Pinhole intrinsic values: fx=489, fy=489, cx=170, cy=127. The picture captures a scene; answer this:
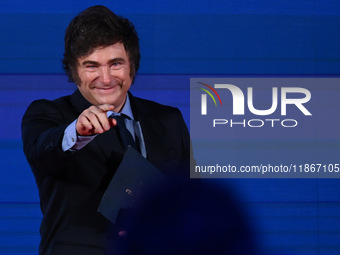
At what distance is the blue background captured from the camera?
6.42 feet

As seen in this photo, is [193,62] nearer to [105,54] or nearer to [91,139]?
[105,54]

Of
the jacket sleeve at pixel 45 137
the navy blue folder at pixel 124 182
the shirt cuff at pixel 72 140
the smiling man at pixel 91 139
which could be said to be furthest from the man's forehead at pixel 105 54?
the navy blue folder at pixel 124 182

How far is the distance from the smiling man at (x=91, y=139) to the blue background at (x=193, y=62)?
0.51 metres

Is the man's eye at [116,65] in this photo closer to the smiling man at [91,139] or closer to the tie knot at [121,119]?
the smiling man at [91,139]

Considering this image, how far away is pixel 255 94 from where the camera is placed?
205 centimetres

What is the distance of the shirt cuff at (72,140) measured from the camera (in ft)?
2.99

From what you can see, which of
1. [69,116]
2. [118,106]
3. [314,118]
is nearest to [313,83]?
[314,118]

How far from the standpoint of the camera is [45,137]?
999 millimetres

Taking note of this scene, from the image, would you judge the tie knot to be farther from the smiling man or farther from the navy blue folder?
the navy blue folder

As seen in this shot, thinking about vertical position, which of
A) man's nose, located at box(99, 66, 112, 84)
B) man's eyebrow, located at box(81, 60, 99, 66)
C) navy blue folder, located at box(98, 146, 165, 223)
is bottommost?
navy blue folder, located at box(98, 146, 165, 223)

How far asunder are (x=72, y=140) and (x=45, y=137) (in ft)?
0.32

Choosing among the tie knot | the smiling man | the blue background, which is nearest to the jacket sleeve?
the smiling man

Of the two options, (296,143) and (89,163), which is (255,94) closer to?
(296,143)

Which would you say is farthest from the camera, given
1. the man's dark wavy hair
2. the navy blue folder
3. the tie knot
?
the man's dark wavy hair
